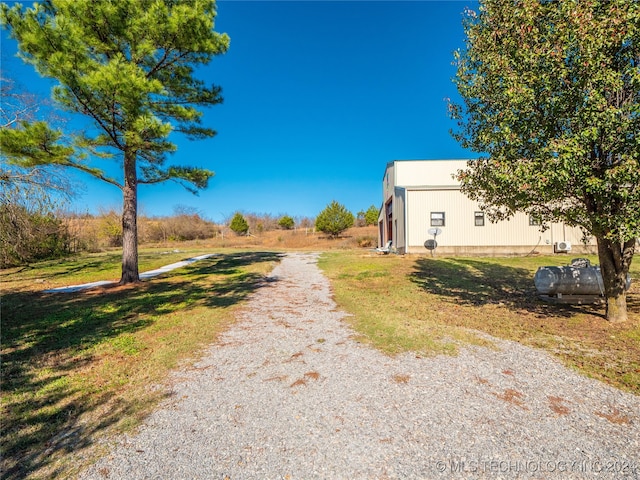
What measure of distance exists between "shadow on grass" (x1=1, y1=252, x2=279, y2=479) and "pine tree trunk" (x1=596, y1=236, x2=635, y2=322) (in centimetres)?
711

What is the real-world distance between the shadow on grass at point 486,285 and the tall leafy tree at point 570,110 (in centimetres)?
118

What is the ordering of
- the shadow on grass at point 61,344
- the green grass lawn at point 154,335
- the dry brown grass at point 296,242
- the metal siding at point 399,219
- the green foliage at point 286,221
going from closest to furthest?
the shadow on grass at point 61,344
the green grass lawn at point 154,335
the metal siding at point 399,219
the dry brown grass at point 296,242
the green foliage at point 286,221

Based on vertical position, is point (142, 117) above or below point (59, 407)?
above

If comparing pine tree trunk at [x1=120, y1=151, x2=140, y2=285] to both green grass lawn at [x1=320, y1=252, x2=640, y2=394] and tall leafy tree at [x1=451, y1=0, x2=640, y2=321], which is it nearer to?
green grass lawn at [x1=320, y1=252, x2=640, y2=394]

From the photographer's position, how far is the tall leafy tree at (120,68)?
24.0ft

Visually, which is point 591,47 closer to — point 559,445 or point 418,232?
point 559,445

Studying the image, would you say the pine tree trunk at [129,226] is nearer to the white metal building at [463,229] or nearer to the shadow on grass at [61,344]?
the shadow on grass at [61,344]

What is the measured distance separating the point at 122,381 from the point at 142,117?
6436 mm

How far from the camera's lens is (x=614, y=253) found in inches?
214

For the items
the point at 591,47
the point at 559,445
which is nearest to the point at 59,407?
the point at 559,445

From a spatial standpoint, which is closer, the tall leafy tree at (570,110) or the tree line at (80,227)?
the tall leafy tree at (570,110)

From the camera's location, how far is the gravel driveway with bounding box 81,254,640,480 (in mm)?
2131

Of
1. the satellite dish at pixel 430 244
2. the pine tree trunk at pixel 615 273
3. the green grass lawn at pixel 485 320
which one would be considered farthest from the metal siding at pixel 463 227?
the pine tree trunk at pixel 615 273

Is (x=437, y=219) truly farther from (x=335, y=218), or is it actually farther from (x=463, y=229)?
(x=335, y=218)
